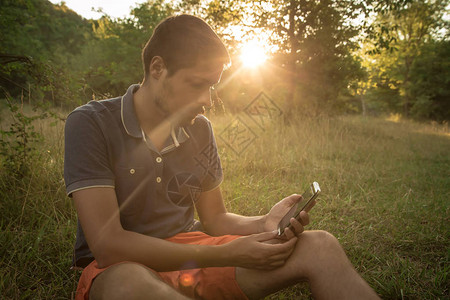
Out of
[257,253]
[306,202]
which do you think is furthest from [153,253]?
[306,202]

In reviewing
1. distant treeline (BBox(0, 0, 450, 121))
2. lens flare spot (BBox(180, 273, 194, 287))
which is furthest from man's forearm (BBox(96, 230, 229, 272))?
distant treeline (BBox(0, 0, 450, 121))

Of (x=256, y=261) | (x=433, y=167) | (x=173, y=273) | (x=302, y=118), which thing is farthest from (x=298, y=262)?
(x=302, y=118)

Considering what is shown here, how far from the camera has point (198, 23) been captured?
1561 millimetres

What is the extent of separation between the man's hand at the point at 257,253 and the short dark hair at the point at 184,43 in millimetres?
979

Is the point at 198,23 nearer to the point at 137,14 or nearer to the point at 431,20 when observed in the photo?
the point at 137,14

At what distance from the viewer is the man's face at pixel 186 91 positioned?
5.02 feet

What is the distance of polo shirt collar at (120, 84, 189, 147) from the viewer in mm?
1403

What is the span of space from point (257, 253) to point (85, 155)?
0.89m

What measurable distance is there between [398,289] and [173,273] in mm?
1424

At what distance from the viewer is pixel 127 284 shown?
1031 mm

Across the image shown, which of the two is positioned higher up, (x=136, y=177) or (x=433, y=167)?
(x=136, y=177)

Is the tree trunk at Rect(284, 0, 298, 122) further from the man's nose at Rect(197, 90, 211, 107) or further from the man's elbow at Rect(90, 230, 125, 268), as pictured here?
the man's elbow at Rect(90, 230, 125, 268)
